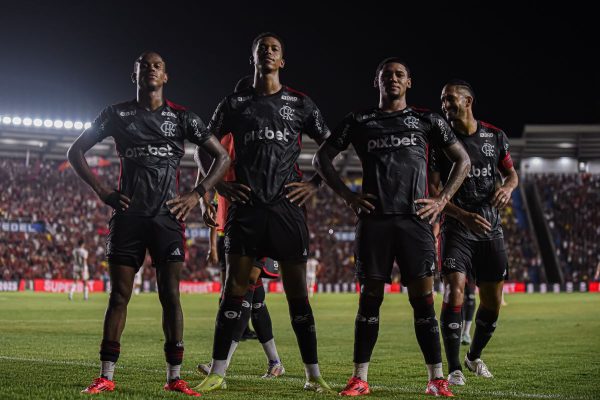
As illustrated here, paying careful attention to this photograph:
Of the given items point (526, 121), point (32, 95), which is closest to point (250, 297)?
point (32, 95)

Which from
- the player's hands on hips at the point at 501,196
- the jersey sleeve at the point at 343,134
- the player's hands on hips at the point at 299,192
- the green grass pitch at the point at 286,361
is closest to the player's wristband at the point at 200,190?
the player's hands on hips at the point at 299,192

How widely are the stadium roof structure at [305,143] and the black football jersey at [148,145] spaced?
128 feet

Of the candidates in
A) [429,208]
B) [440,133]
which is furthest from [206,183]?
[440,133]

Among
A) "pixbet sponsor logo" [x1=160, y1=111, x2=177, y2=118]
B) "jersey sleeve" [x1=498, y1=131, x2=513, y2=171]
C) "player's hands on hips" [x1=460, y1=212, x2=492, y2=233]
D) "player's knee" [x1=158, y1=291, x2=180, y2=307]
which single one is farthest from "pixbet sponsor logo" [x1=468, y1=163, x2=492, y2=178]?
"player's knee" [x1=158, y1=291, x2=180, y2=307]

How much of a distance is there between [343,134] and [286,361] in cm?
371

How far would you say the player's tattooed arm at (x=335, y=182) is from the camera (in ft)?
21.3

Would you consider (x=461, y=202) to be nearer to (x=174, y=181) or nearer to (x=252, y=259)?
(x=252, y=259)

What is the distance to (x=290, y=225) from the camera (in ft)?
21.4

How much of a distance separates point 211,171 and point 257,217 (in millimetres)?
531

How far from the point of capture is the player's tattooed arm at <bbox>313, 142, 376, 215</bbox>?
6.49m

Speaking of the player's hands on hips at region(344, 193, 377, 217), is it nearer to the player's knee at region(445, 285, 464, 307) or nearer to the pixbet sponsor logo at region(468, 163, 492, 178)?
the player's knee at region(445, 285, 464, 307)

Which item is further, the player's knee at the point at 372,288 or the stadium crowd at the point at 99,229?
the stadium crowd at the point at 99,229

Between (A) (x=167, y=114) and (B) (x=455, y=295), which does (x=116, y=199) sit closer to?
(A) (x=167, y=114)

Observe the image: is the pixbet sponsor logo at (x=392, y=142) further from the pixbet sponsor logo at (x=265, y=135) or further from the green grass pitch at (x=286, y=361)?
the green grass pitch at (x=286, y=361)
